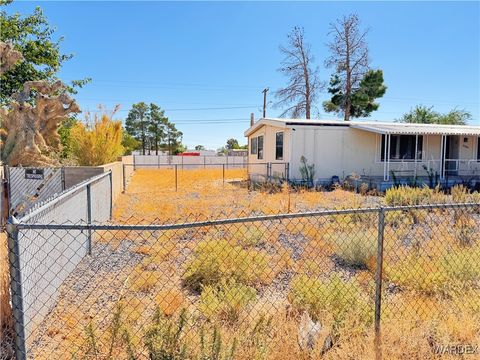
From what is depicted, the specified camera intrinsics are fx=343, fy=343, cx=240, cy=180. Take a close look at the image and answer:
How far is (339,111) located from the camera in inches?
1268

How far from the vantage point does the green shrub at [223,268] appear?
172 inches

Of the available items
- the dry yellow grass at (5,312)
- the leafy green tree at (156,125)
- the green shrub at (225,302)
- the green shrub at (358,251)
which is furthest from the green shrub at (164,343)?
the leafy green tree at (156,125)

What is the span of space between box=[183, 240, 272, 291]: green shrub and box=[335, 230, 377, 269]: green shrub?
124cm

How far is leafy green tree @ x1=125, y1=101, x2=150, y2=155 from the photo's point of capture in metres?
54.4

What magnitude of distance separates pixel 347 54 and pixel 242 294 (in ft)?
97.5

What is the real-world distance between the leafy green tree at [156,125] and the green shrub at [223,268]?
168ft

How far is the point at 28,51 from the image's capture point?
1662 cm

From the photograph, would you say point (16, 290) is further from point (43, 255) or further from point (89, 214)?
point (89, 214)

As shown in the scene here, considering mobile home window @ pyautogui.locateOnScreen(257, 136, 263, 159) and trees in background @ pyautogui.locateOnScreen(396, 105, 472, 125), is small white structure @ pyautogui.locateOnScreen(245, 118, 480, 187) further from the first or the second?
trees in background @ pyautogui.locateOnScreen(396, 105, 472, 125)

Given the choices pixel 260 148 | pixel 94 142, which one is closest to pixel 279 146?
pixel 260 148

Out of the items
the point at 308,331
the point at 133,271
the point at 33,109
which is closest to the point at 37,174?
the point at 33,109

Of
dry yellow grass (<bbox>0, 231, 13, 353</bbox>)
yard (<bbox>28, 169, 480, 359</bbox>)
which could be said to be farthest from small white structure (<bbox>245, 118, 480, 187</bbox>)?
dry yellow grass (<bbox>0, 231, 13, 353</bbox>)

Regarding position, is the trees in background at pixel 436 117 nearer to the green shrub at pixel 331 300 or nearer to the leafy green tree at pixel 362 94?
the leafy green tree at pixel 362 94

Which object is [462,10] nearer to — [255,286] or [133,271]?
[255,286]
